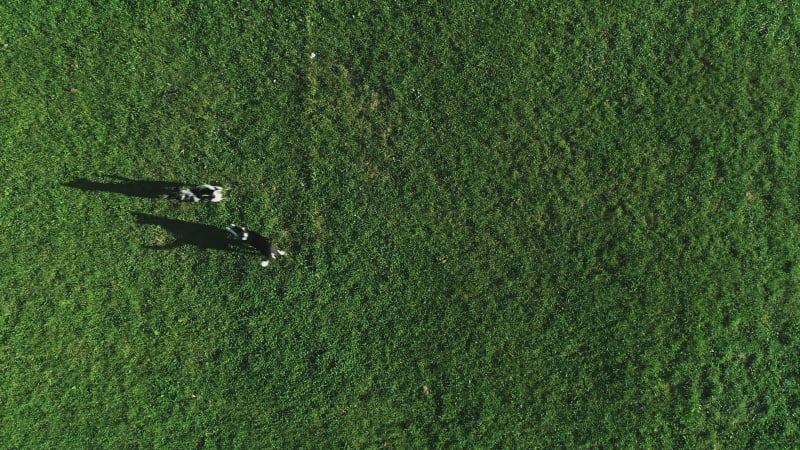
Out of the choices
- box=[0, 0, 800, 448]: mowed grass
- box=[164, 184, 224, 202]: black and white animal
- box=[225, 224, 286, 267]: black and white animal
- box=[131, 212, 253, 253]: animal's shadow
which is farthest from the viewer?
box=[131, 212, 253, 253]: animal's shadow

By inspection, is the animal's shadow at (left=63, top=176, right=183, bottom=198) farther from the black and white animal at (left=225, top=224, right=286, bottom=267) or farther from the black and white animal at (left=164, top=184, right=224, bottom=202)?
the black and white animal at (left=225, top=224, right=286, bottom=267)

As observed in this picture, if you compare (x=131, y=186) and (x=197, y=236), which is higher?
(x=131, y=186)

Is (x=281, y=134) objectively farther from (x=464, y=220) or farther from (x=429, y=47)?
(x=464, y=220)

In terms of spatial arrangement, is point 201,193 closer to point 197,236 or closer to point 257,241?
point 197,236

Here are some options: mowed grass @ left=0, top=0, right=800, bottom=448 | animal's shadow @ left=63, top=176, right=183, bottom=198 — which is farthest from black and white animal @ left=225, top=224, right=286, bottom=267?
animal's shadow @ left=63, top=176, right=183, bottom=198

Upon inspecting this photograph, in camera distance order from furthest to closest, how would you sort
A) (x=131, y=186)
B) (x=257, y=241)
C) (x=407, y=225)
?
1. (x=407, y=225)
2. (x=131, y=186)
3. (x=257, y=241)

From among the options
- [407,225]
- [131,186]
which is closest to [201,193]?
[131,186]

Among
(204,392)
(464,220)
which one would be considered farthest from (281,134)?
(204,392)
